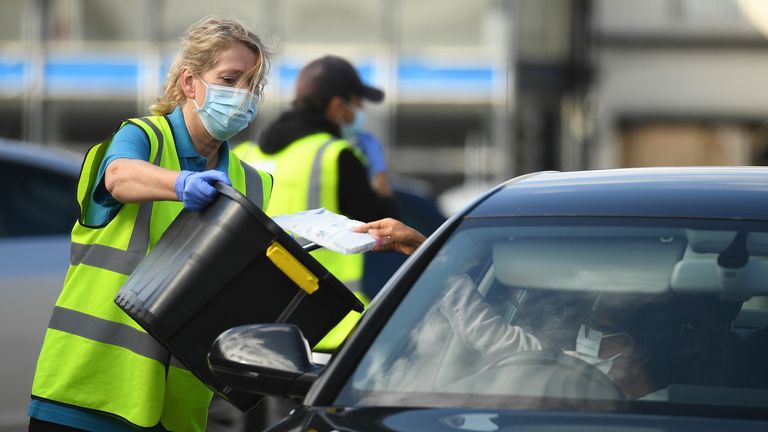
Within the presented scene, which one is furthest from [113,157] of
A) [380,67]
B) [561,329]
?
[380,67]

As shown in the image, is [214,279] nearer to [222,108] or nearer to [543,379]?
[222,108]

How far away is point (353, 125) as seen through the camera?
6703 millimetres

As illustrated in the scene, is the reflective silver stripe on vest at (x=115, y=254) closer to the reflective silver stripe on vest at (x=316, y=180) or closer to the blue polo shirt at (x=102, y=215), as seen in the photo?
the blue polo shirt at (x=102, y=215)

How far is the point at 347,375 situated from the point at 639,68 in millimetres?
23166

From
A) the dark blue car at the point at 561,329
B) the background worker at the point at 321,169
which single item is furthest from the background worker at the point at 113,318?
the background worker at the point at 321,169

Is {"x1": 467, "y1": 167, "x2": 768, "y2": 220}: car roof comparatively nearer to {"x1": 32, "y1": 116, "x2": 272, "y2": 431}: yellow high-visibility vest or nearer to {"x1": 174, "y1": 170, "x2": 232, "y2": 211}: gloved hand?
{"x1": 174, "y1": 170, "x2": 232, "y2": 211}: gloved hand

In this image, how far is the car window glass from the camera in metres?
6.68

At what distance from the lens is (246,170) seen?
404 centimetres

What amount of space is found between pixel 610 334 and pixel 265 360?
714 millimetres

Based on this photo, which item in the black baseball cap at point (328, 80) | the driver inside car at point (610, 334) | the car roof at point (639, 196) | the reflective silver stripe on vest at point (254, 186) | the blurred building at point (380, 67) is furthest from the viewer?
the blurred building at point (380, 67)

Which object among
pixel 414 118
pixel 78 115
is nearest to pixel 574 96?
pixel 414 118

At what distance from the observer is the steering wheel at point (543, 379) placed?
306 cm

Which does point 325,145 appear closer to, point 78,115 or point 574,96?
point 78,115

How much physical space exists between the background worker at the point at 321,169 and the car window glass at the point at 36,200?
105cm
